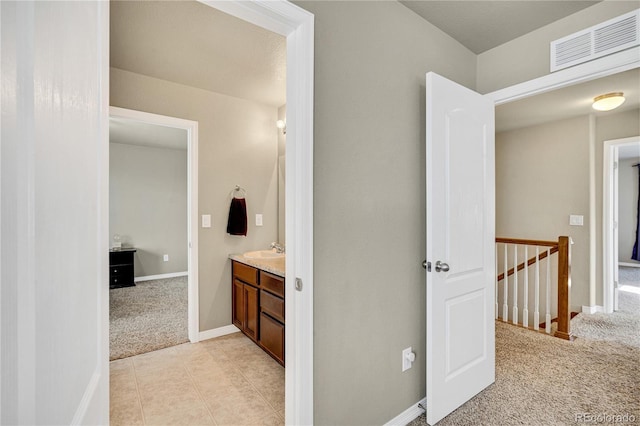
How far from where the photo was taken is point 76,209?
0.45 metres

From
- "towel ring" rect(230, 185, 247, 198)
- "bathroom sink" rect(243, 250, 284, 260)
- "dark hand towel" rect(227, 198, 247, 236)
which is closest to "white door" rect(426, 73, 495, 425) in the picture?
"bathroom sink" rect(243, 250, 284, 260)

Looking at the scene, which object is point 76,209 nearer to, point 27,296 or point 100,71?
point 27,296

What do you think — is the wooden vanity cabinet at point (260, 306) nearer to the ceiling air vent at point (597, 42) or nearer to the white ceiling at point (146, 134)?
the ceiling air vent at point (597, 42)

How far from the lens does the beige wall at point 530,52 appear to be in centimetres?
178

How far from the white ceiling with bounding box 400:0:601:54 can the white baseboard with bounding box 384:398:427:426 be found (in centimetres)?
251

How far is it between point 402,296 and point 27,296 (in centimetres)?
181

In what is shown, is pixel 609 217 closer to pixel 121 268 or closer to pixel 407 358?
pixel 407 358

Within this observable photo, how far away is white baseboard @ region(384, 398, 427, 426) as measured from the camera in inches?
70.6

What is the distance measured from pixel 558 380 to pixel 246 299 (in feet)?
8.80

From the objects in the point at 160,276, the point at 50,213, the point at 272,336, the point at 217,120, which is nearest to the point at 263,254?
the point at 272,336

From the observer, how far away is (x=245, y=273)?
296cm

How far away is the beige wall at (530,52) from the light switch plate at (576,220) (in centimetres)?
289

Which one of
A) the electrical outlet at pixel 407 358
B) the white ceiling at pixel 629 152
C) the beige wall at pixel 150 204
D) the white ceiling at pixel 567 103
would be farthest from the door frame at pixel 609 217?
the beige wall at pixel 150 204

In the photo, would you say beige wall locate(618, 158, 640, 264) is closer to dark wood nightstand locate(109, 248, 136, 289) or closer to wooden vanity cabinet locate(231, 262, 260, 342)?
wooden vanity cabinet locate(231, 262, 260, 342)
